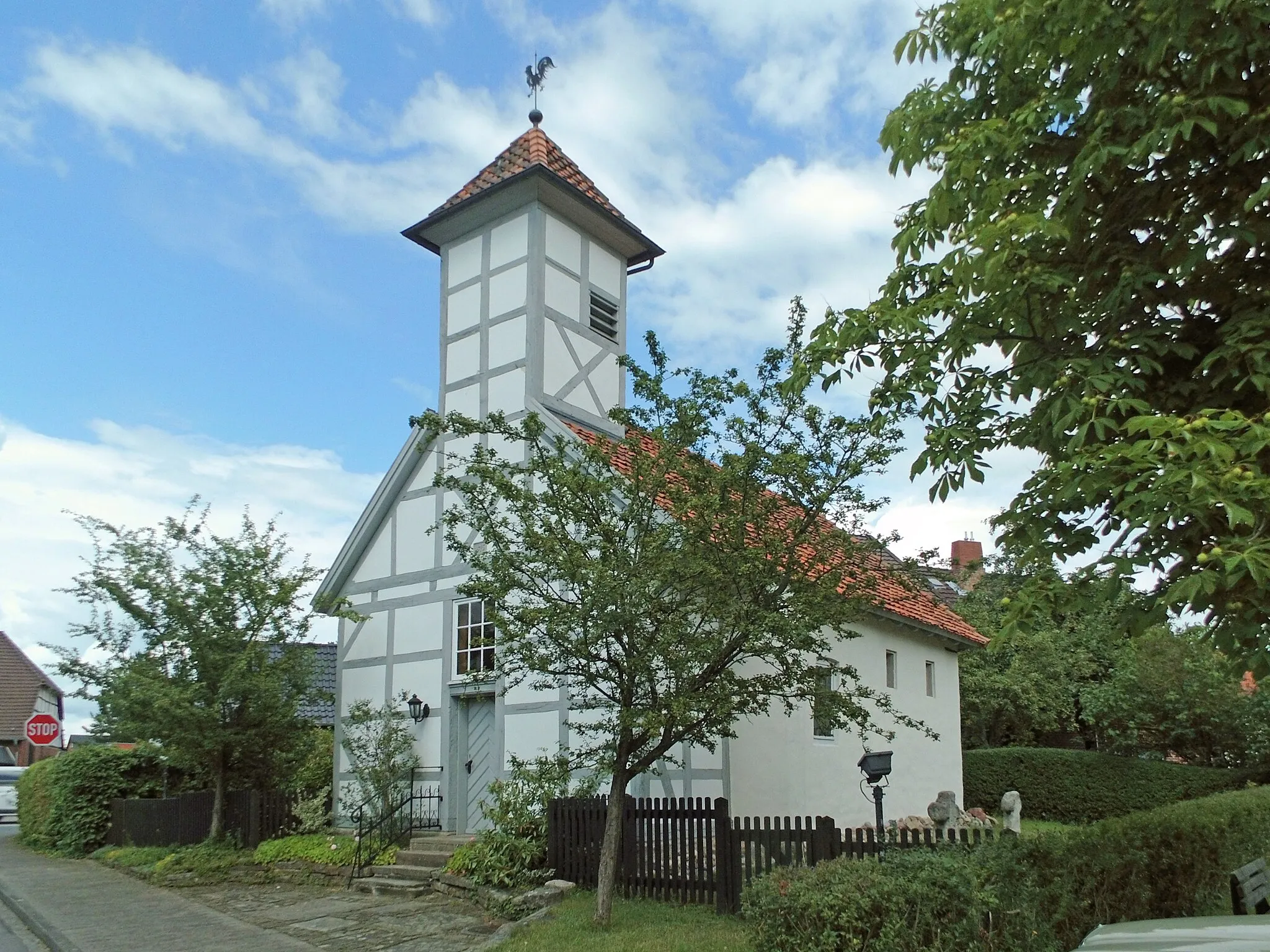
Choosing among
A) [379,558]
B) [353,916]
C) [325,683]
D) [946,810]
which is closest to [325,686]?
[325,683]

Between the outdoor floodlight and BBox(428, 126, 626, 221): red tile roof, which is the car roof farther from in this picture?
BBox(428, 126, 626, 221): red tile roof

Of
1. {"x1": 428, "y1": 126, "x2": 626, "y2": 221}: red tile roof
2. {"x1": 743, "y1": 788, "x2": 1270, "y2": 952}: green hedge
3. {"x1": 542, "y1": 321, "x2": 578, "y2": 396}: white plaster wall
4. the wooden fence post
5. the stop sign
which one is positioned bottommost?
the wooden fence post

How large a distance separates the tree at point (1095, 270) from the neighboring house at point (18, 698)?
4633 centimetres

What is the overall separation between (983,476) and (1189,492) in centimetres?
175

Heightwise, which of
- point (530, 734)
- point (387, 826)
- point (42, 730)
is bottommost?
point (387, 826)

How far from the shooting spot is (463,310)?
56.7ft

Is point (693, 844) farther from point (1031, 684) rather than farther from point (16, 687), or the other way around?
point (16, 687)

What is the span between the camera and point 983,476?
6539 millimetres

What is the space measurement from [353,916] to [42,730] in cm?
1319

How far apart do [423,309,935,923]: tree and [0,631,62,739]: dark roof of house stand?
138 ft

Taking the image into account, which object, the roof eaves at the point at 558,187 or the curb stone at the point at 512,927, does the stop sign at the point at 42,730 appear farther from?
the curb stone at the point at 512,927

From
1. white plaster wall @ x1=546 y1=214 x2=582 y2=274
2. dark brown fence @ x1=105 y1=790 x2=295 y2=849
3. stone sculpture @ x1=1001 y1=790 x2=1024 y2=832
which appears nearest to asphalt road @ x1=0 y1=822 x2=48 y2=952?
dark brown fence @ x1=105 y1=790 x2=295 y2=849

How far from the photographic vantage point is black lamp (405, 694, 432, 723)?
1606 centimetres

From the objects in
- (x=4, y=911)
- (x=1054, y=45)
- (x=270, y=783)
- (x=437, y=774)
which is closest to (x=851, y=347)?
(x=1054, y=45)
